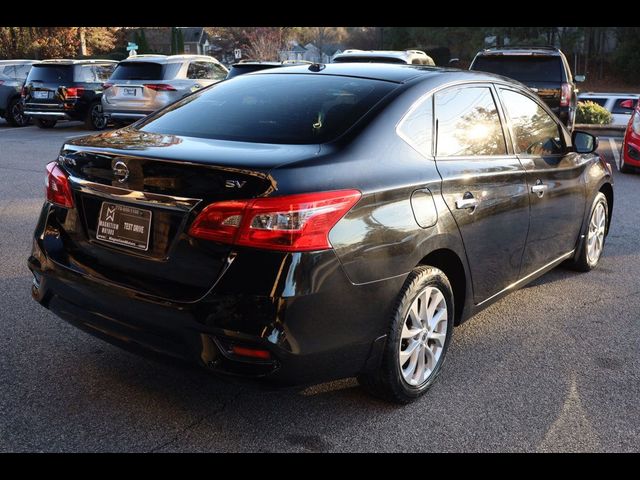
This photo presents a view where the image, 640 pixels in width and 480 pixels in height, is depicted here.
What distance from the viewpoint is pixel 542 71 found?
12.5 meters

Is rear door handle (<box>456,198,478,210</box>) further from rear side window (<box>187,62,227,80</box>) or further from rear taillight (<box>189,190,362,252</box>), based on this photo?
rear side window (<box>187,62,227,80</box>)

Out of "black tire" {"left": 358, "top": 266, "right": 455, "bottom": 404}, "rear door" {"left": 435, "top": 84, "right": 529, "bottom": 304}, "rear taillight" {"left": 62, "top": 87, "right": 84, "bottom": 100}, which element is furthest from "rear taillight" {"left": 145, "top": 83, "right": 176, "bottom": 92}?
"black tire" {"left": 358, "top": 266, "right": 455, "bottom": 404}

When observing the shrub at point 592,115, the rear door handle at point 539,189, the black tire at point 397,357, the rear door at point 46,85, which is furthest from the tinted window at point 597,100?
the black tire at point 397,357

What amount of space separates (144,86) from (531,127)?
38.2ft

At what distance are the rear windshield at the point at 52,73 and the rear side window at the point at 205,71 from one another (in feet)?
10.0

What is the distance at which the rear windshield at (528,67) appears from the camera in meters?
12.5

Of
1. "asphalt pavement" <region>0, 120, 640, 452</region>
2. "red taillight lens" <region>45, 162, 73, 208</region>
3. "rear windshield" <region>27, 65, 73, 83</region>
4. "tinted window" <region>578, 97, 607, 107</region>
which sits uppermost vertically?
"rear windshield" <region>27, 65, 73, 83</region>

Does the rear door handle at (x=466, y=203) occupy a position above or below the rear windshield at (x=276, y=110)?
below

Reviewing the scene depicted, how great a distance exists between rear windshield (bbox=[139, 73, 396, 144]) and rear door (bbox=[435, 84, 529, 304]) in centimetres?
45

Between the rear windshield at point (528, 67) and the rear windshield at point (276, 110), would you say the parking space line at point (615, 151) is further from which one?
the rear windshield at point (276, 110)

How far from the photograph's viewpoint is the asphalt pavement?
3.14 m
